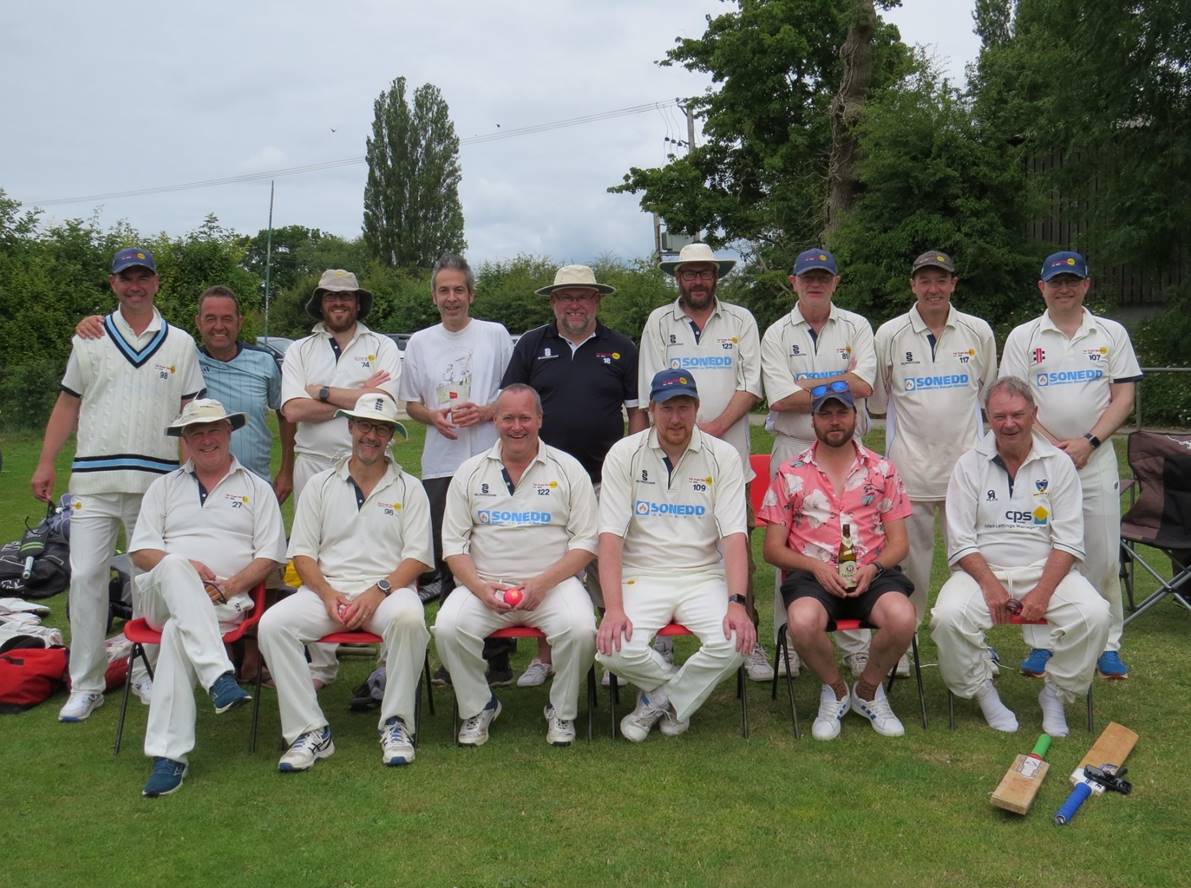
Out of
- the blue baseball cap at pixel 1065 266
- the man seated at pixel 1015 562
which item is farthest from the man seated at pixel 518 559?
the blue baseball cap at pixel 1065 266

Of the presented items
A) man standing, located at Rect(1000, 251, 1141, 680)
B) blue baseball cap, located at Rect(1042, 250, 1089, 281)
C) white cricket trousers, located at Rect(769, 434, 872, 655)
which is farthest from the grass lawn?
blue baseball cap, located at Rect(1042, 250, 1089, 281)

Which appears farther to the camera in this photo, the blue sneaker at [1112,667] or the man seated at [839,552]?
the blue sneaker at [1112,667]

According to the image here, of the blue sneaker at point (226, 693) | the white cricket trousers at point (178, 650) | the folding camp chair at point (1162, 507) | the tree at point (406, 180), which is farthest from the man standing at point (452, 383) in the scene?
the tree at point (406, 180)

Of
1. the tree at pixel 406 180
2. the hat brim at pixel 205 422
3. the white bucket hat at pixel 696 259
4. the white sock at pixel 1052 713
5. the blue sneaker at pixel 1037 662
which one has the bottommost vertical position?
the white sock at pixel 1052 713

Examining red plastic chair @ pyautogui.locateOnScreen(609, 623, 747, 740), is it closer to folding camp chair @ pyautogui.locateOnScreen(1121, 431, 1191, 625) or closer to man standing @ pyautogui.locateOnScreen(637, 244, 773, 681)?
man standing @ pyautogui.locateOnScreen(637, 244, 773, 681)

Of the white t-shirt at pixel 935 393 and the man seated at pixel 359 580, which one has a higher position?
the white t-shirt at pixel 935 393

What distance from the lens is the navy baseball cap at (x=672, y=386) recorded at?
14.9ft

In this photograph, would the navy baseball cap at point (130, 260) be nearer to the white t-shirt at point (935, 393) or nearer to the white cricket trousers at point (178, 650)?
the white cricket trousers at point (178, 650)

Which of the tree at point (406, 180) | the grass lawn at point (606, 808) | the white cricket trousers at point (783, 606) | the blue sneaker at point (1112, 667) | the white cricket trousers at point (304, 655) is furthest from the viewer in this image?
the tree at point (406, 180)

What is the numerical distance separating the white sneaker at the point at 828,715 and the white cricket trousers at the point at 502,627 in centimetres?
99

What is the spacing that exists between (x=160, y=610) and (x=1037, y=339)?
4.14 metres

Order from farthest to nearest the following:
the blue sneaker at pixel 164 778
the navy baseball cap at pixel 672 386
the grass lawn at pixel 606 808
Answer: the navy baseball cap at pixel 672 386
the blue sneaker at pixel 164 778
the grass lawn at pixel 606 808

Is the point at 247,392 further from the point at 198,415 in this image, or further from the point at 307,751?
the point at 307,751

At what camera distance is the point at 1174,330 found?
1543cm
